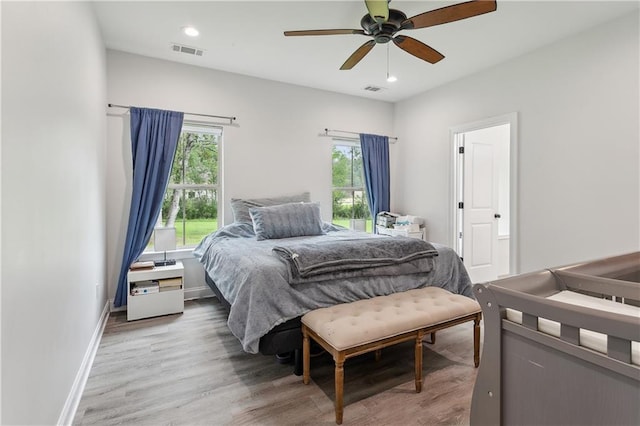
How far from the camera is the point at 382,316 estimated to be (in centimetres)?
189

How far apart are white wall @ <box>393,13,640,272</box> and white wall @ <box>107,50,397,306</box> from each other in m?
1.91

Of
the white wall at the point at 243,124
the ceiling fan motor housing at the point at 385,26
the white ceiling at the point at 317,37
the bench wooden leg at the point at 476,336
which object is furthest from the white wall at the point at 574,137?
the ceiling fan motor housing at the point at 385,26

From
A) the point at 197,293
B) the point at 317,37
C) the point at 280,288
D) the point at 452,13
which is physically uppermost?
the point at 317,37

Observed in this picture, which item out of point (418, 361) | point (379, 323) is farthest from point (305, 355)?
point (418, 361)

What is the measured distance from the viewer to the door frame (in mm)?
3512

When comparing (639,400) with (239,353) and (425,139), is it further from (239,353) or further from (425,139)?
(425,139)

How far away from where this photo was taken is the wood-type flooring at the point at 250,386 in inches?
67.7

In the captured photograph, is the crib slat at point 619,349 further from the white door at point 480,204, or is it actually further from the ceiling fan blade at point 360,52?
the white door at point 480,204

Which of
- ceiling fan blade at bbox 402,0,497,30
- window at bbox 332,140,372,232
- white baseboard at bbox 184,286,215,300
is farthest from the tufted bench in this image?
window at bbox 332,140,372,232

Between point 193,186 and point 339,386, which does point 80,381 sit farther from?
point 193,186

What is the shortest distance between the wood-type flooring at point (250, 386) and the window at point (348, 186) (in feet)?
8.28

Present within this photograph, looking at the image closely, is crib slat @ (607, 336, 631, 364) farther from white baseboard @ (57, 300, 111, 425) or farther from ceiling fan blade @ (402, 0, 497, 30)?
white baseboard @ (57, 300, 111, 425)

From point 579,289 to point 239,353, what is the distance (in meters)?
2.17

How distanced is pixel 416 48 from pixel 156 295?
10.7 ft
